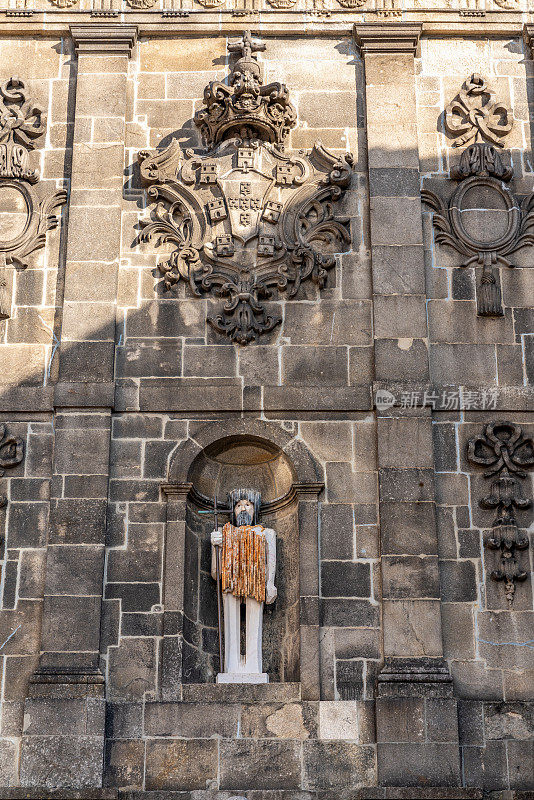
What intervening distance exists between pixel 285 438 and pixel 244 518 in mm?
941

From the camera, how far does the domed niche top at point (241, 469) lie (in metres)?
14.2

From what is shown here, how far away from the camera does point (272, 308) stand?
14.6 m

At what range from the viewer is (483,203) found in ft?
49.4

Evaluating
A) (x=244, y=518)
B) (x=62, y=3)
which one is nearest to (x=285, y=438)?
(x=244, y=518)

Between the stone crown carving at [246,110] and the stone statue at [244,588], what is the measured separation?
460cm

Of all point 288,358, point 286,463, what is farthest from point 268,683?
point 288,358

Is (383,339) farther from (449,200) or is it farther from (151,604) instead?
(151,604)

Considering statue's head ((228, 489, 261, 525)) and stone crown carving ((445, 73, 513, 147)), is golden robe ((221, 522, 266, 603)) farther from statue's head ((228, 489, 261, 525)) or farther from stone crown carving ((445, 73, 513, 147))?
stone crown carving ((445, 73, 513, 147))

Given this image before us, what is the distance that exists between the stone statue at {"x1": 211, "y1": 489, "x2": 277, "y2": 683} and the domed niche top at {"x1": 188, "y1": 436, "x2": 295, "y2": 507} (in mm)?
739

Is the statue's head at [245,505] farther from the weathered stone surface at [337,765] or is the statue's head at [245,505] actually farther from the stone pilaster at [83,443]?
the weathered stone surface at [337,765]

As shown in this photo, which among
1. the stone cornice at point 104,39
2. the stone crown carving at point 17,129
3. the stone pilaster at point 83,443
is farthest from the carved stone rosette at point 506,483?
the stone cornice at point 104,39

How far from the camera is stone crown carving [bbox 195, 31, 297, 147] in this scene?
49.7 feet

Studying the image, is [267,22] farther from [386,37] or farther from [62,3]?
[62,3]

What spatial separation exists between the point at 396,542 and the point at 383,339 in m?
2.24
